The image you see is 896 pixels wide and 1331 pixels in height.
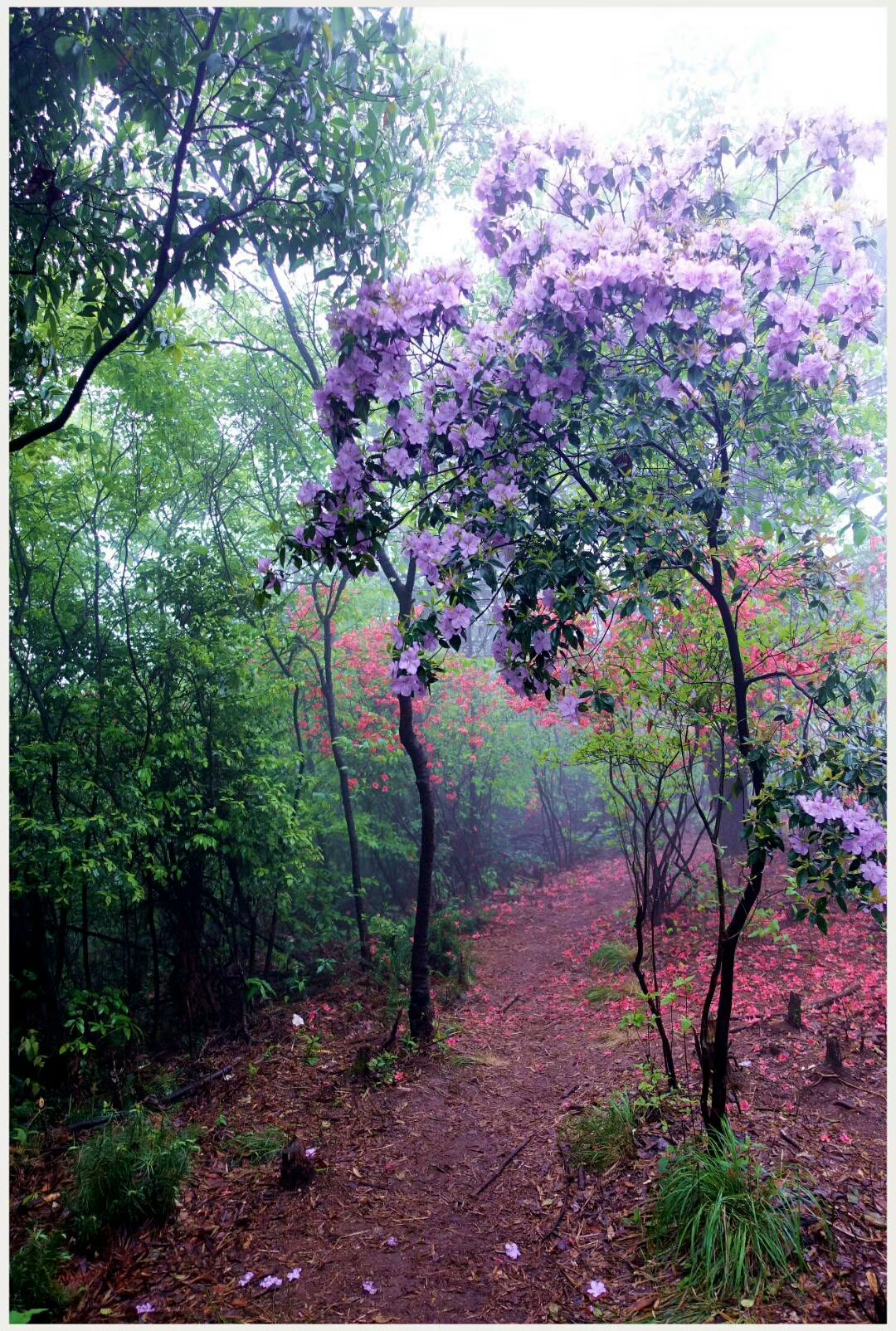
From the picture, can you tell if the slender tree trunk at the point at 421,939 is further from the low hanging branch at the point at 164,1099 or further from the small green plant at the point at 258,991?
the low hanging branch at the point at 164,1099

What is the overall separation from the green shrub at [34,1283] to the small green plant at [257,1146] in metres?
0.94

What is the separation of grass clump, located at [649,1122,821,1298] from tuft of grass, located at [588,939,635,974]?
287 cm

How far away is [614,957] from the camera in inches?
228

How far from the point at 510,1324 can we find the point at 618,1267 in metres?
0.39

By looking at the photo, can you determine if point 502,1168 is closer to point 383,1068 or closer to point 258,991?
point 383,1068

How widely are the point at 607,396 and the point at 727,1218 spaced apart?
274 centimetres

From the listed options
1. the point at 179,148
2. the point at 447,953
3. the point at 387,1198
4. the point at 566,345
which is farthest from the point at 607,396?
the point at 447,953

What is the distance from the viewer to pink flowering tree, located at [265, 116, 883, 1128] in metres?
2.60

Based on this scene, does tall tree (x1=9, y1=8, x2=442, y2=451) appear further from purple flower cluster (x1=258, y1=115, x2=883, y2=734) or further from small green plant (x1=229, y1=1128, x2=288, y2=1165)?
small green plant (x1=229, y1=1128, x2=288, y2=1165)

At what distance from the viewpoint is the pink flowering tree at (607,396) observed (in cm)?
260

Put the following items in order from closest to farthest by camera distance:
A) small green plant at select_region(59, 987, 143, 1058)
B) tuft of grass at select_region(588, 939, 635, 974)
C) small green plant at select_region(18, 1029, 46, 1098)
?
small green plant at select_region(18, 1029, 46, 1098) < small green plant at select_region(59, 987, 143, 1058) < tuft of grass at select_region(588, 939, 635, 974)

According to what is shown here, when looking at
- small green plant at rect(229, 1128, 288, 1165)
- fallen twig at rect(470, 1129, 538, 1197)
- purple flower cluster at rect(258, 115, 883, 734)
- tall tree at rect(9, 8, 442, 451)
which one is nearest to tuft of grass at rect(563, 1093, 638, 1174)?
fallen twig at rect(470, 1129, 538, 1197)

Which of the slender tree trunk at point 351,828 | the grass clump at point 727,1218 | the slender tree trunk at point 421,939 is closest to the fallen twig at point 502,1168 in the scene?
the grass clump at point 727,1218

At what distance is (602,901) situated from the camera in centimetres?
775
